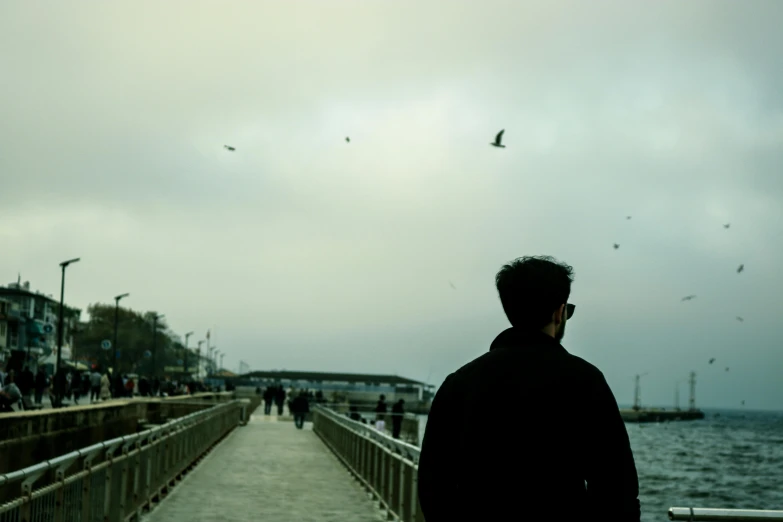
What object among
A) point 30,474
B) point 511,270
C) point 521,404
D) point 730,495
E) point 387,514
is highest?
point 511,270

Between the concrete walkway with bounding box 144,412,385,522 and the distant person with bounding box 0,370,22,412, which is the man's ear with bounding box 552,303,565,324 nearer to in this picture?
the concrete walkway with bounding box 144,412,385,522

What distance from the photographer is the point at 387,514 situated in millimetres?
14680

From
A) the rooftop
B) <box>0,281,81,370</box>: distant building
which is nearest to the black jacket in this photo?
<box>0,281,81,370</box>: distant building

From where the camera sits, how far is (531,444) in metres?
3.18

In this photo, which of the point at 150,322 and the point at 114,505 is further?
the point at 150,322

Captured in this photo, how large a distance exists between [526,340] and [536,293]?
154 millimetres

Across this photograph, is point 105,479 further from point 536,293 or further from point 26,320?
point 26,320

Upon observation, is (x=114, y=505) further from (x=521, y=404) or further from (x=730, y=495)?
(x=730, y=495)

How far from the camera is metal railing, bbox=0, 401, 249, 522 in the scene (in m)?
7.02

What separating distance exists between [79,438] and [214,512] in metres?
8.67

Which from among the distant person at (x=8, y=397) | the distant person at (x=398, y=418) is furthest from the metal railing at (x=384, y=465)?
the distant person at (x=398, y=418)

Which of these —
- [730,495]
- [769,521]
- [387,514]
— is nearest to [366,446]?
[387,514]

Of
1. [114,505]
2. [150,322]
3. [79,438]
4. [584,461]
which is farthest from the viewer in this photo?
[150,322]

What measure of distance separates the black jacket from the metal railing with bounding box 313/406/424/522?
714 centimetres
